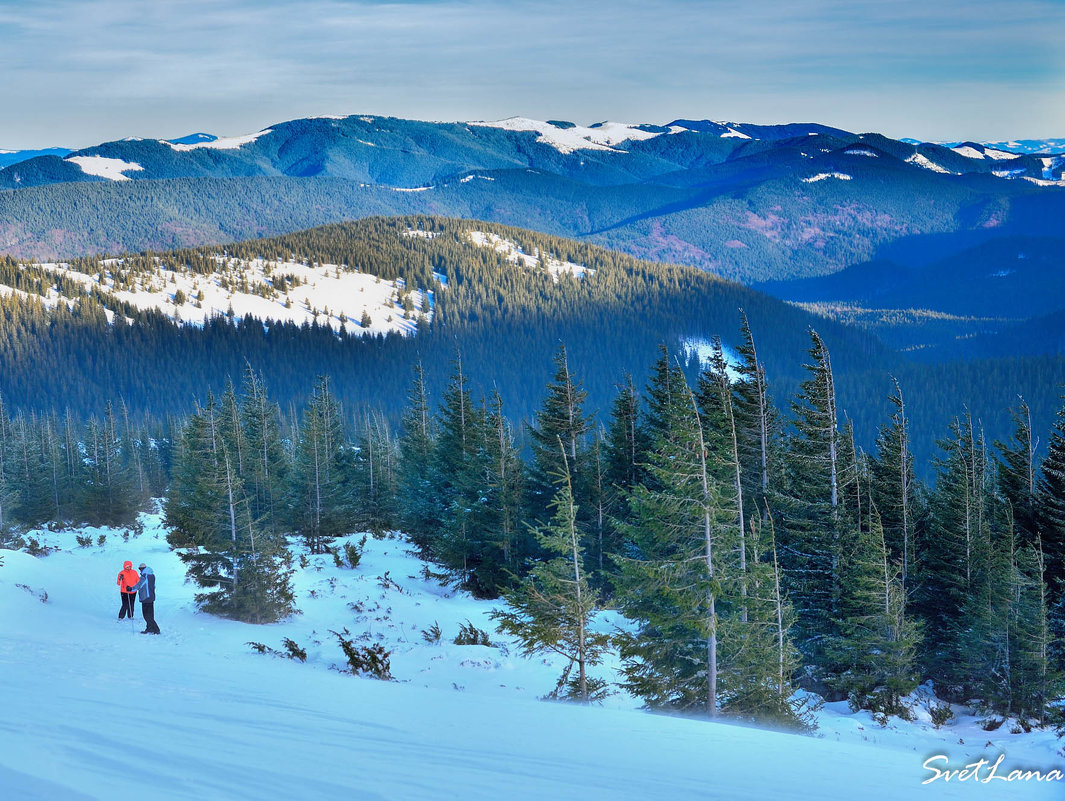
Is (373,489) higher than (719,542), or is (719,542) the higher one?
(719,542)

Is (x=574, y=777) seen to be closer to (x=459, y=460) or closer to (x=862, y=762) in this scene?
(x=862, y=762)

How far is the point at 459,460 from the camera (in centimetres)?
3453

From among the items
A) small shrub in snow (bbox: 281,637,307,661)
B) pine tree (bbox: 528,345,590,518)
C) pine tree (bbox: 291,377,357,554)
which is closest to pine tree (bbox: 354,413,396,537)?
pine tree (bbox: 291,377,357,554)

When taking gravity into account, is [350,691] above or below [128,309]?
below

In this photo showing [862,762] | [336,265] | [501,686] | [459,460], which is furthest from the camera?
[336,265]

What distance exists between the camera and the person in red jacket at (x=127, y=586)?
18000 millimetres

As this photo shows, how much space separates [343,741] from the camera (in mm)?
8141

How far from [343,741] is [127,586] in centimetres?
1251

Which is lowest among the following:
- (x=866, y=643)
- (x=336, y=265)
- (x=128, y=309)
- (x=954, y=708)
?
(x=954, y=708)

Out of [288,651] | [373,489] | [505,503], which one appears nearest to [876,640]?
[505,503]

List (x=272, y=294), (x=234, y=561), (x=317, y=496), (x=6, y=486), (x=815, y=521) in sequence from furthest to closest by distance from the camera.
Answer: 1. (x=272, y=294)
2. (x=6, y=486)
3. (x=317, y=496)
4. (x=815, y=521)
5. (x=234, y=561)

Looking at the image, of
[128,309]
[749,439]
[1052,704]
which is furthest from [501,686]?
[128,309]

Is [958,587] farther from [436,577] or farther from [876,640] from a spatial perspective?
[436,577]

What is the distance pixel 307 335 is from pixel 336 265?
38.5m
